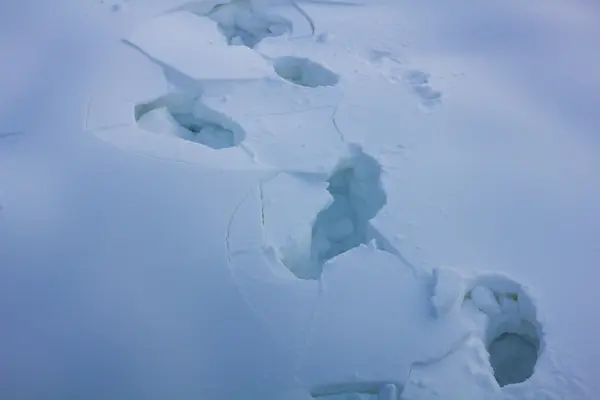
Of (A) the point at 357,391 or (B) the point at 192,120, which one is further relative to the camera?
(B) the point at 192,120

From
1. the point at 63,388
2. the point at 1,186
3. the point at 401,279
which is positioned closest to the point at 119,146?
the point at 1,186

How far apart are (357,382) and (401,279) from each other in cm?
29

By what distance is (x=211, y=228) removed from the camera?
1.63 metres

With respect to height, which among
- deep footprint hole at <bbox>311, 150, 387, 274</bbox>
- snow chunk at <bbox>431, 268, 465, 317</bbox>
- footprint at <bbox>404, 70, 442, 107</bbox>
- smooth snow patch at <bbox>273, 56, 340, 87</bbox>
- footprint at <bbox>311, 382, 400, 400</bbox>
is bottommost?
footprint at <bbox>311, 382, 400, 400</bbox>

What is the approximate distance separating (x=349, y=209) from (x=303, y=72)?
0.62 meters

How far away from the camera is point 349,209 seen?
1.85m

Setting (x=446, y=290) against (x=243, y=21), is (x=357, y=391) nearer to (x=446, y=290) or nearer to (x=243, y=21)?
(x=446, y=290)

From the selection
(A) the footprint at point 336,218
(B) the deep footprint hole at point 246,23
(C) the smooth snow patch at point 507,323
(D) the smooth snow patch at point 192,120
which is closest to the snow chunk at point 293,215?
(A) the footprint at point 336,218

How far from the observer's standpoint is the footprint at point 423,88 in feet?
6.69

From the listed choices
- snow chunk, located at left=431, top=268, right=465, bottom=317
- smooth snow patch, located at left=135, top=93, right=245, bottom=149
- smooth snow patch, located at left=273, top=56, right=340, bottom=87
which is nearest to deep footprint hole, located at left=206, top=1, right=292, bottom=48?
smooth snow patch, located at left=273, top=56, right=340, bottom=87

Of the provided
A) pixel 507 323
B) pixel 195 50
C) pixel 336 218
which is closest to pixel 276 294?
pixel 336 218

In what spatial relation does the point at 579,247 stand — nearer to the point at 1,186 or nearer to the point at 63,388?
the point at 63,388

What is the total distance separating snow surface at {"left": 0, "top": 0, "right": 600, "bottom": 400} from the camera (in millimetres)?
1399

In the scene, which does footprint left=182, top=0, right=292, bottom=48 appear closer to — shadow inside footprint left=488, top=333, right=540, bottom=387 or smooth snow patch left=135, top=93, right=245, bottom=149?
smooth snow patch left=135, top=93, right=245, bottom=149
